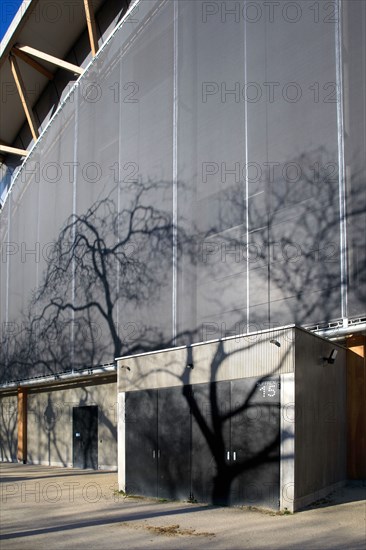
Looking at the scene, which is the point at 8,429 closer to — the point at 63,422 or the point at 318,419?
the point at 63,422

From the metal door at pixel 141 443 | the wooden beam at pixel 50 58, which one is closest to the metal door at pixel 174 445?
the metal door at pixel 141 443

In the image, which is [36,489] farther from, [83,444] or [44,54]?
[44,54]

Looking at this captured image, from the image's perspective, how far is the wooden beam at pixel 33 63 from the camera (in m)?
34.0

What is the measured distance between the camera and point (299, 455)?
Answer: 1229cm

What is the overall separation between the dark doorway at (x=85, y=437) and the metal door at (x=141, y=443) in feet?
28.4

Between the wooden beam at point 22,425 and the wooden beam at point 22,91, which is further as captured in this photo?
the wooden beam at point 22,91

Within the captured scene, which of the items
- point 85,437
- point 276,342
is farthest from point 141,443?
point 85,437

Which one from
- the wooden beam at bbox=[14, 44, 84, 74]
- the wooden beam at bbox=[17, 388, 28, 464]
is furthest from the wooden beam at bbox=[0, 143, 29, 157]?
the wooden beam at bbox=[17, 388, 28, 464]

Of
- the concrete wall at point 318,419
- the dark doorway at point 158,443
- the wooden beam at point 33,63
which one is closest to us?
the concrete wall at point 318,419

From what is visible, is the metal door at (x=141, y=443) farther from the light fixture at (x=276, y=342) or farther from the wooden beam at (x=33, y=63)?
the wooden beam at (x=33, y=63)

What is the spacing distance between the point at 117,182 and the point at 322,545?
51.6ft

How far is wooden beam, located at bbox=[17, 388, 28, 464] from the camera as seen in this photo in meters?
30.0

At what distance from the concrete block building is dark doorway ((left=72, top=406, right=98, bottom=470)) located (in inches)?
3.1

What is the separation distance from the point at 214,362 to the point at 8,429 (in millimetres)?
21004
